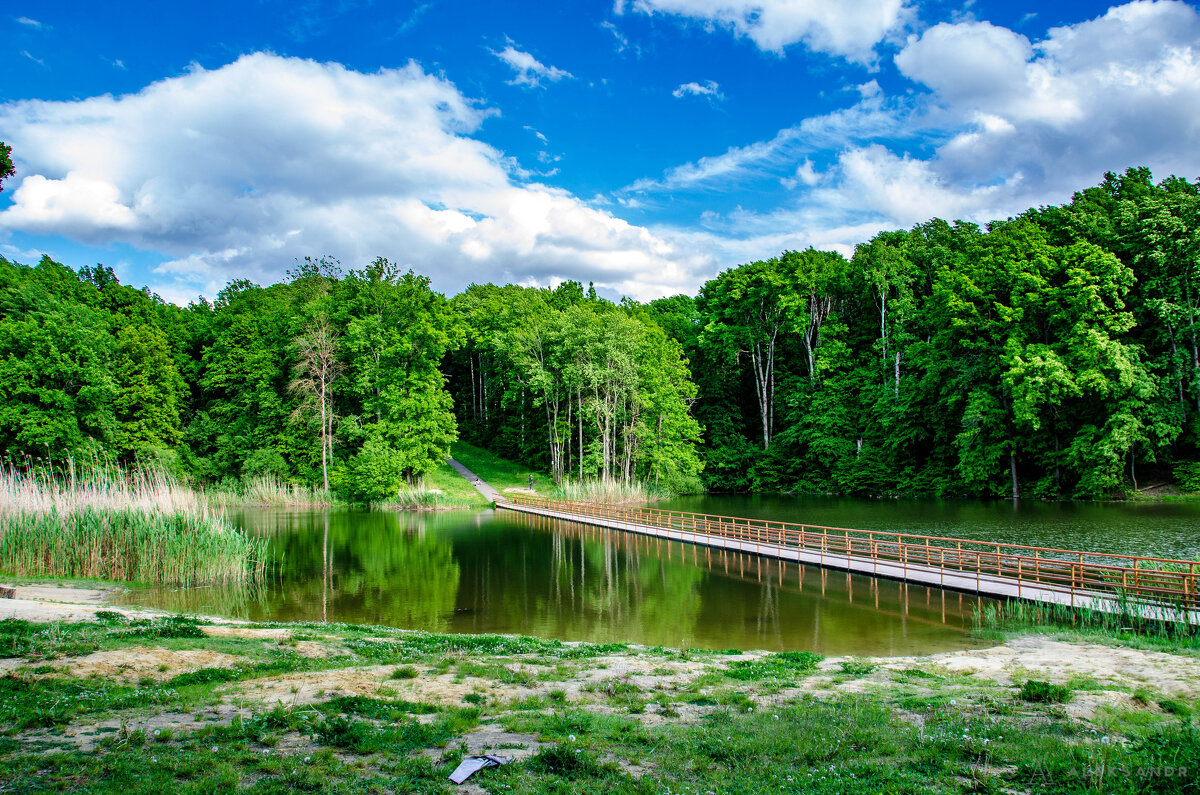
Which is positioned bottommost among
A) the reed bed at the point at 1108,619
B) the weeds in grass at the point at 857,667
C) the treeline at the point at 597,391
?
the reed bed at the point at 1108,619

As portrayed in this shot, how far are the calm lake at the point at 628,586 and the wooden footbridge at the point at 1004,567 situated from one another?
791 millimetres

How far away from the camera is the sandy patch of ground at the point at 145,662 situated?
7785mm

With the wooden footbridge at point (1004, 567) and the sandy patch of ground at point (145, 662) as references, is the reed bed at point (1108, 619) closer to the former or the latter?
the wooden footbridge at point (1004, 567)

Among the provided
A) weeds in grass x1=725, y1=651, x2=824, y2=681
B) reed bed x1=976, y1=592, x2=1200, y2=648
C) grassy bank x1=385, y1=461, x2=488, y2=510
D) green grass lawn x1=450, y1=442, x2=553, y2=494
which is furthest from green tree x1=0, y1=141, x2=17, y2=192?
green grass lawn x1=450, y1=442, x2=553, y2=494

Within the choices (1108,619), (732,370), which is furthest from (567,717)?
(732,370)

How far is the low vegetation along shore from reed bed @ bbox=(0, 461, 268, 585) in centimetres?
900

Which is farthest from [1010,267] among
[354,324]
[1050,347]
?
[354,324]

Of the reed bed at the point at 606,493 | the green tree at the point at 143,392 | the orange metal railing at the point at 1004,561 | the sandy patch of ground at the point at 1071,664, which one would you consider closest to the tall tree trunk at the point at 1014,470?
the orange metal railing at the point at 1004,561

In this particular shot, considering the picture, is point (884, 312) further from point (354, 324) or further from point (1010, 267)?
point (354, 324)

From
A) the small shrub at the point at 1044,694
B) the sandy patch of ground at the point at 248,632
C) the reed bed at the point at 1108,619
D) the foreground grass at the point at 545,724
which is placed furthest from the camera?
the reed bed at the point at 1108,619

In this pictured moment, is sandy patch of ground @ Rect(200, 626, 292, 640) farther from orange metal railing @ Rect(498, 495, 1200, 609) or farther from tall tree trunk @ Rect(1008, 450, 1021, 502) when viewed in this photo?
tall tree trunk @ Rect(1008, 450, 1021, 502)

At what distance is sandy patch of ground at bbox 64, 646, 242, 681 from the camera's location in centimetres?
779

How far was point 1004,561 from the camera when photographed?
22141mm

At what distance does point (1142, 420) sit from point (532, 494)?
122ft
